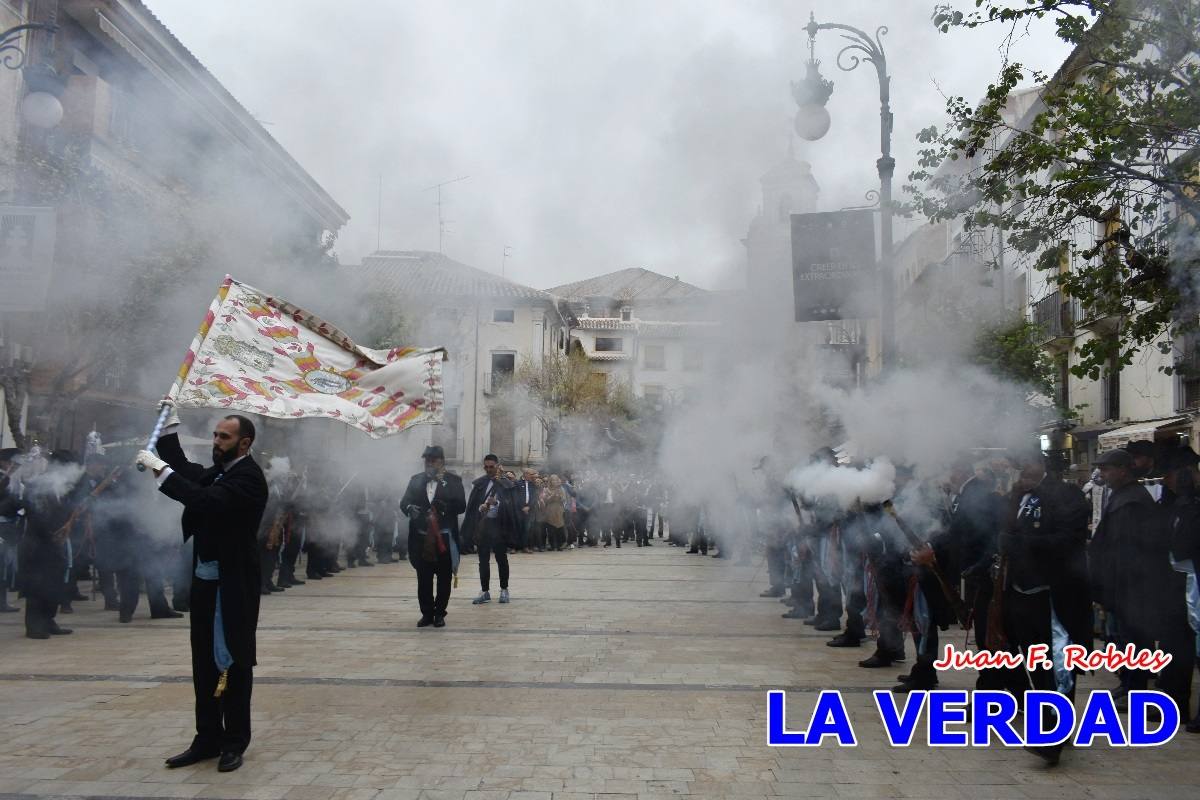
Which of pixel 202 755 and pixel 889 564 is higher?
pixel 889 564

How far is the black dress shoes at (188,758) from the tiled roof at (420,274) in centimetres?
1071

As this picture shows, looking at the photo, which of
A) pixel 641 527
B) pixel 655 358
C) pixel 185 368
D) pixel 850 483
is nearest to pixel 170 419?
pixel 185 368

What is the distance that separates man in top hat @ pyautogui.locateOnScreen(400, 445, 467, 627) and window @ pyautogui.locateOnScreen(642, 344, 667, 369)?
50.4 ft

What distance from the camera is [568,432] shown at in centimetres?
3819

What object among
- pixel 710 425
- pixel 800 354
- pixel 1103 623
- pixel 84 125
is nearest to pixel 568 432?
pixel 710 425

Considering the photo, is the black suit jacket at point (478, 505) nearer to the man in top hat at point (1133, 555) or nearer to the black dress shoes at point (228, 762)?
the black dress shoes at point (228, 762)

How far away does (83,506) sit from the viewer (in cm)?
929

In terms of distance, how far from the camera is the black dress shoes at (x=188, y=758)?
15.5ft

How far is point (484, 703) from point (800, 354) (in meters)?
9.04

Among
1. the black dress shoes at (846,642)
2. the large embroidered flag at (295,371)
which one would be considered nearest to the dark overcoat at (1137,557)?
the black dress shoes at (846,642)

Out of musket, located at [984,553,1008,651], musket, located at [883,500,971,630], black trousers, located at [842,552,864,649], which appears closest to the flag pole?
musket, located at [984,553,1008,651]

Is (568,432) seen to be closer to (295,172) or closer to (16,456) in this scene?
(295,172)

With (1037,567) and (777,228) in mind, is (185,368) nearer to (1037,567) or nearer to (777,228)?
(1037,567)

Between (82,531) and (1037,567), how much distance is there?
28.8ft
